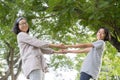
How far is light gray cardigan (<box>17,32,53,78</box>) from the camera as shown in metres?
4.05

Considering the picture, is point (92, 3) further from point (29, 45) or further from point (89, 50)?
point (29, 45)

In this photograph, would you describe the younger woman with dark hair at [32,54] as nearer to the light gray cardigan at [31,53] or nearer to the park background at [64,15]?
the light gray cardigan at [31,53]

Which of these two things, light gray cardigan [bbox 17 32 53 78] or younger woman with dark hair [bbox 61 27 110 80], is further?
younger woman with dark hair [bbox 61 27 110 80]

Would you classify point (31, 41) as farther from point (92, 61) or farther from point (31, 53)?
point (92, 61)

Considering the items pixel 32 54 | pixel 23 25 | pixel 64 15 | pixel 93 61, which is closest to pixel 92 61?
pixel 93 61

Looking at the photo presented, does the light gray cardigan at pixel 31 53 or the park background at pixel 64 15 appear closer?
the light gray cardigan at pixel 31 53

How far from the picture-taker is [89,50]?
15.8 ft

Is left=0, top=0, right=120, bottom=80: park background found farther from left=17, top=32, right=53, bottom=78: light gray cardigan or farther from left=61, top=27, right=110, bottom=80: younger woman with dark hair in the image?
left=17, top=32, right=53, bottom=78: light gray cardigan

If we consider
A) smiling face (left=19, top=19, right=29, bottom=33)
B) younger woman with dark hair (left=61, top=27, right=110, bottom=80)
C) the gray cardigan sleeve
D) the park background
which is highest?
the park background

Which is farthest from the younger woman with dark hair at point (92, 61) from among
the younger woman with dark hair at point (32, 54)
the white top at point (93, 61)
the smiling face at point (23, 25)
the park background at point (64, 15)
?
the smiling face at point (23, 25)

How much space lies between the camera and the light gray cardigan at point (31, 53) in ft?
13.3

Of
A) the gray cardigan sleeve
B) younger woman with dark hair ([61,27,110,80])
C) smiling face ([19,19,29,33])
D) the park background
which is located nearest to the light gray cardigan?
the gray cardigan sleeve

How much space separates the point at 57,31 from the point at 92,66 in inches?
107

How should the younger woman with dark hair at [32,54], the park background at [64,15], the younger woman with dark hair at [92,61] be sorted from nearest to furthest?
the younger woman with dark hair at [32,54]
the younger woman with dark hair at [92,61]
the park background at [64,15]
